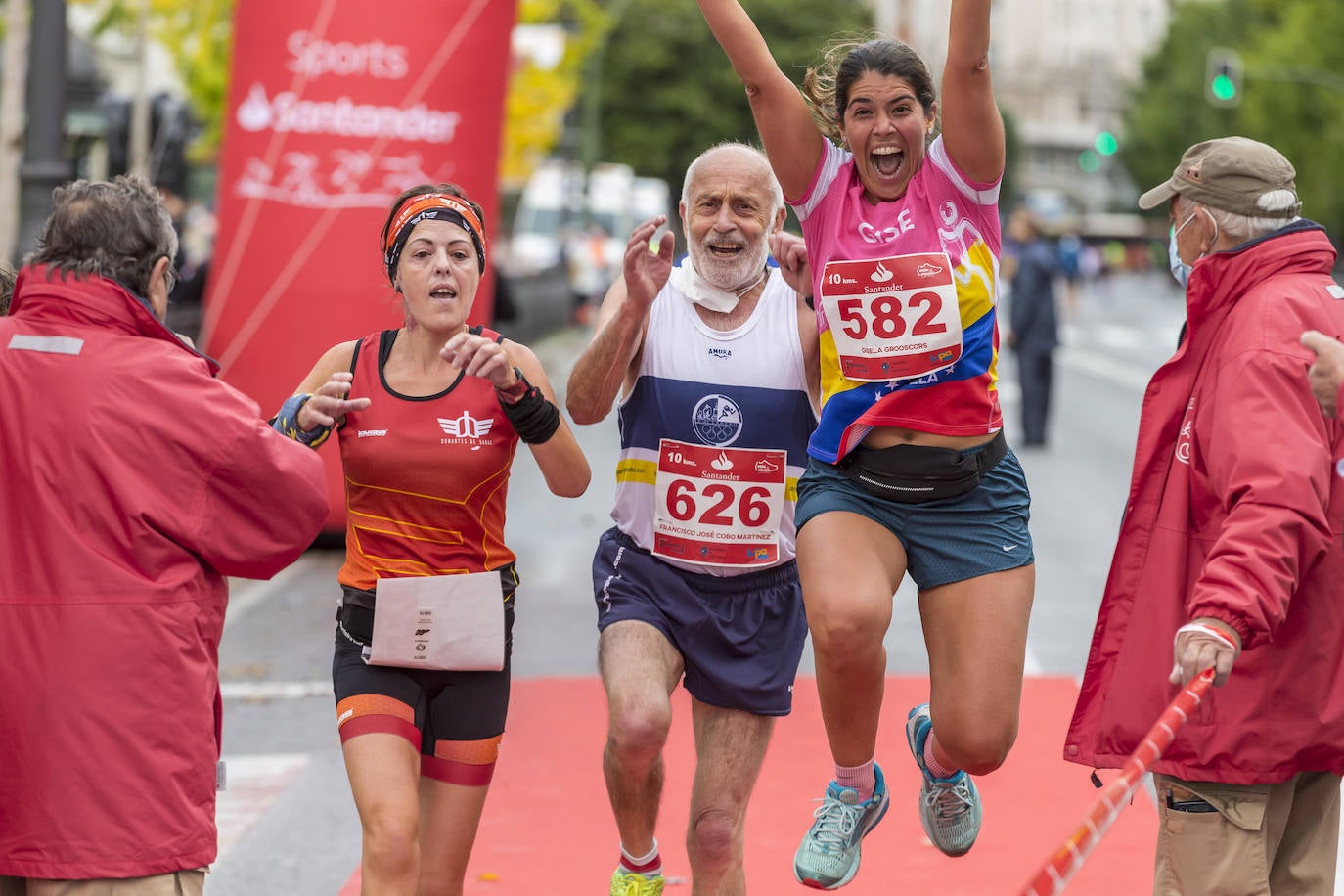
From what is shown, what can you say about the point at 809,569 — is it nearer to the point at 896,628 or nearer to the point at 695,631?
the point at 695,631

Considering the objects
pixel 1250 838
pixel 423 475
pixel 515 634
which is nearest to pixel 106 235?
pixel 423 475

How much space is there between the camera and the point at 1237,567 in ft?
12.5

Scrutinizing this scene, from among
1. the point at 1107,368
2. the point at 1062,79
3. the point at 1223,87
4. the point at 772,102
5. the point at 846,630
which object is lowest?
the point at 1107,368

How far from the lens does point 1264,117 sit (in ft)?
205

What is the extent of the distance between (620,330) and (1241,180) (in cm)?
174

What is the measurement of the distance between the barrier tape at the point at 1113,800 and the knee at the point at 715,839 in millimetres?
1412

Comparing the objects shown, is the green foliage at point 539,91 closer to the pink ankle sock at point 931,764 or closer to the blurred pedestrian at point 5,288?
the pink ankle sock at point 931,764

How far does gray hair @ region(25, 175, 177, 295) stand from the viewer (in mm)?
3781

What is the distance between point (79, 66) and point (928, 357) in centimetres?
4013

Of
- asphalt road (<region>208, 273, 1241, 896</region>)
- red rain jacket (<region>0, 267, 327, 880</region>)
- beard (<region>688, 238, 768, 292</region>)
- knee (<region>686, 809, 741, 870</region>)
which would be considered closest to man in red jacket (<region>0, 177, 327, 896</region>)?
red rain jacket (<region>0, 267, 327, 880</region>)

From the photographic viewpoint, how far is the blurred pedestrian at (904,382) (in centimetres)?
482

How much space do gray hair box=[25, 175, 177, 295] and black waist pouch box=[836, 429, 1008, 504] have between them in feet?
6.32

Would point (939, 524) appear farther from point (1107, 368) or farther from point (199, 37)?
point (1107, 368)

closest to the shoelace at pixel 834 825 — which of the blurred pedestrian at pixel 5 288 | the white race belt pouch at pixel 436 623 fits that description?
the white race belt pouch at pixel 436 623
